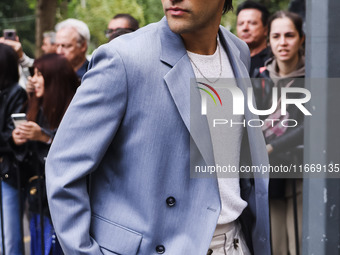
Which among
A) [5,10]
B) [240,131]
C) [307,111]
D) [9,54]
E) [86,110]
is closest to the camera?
[86,110]

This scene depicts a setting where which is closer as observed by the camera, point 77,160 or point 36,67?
point 77,160

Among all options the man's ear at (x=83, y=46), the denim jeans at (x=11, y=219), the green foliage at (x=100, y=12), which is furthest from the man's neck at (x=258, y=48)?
the green foliage at (x=100, y=12)

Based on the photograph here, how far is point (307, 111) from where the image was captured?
2.46m

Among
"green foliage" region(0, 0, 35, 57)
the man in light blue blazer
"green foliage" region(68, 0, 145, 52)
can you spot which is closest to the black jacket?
the man in light blue blazer

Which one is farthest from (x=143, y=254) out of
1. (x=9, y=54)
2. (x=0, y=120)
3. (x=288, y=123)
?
(x=9, y=54)

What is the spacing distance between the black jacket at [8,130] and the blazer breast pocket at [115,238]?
2.65 meters

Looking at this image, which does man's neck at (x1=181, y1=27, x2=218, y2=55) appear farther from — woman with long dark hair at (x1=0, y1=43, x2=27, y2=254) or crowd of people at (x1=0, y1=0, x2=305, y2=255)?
woman with long dark hair at (x1=0, y1=43, x2=27, y2=254)

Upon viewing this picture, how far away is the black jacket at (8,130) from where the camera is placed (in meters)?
4.62

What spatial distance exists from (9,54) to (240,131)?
324cm

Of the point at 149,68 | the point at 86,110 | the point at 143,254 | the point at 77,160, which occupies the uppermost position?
the point at 149,68

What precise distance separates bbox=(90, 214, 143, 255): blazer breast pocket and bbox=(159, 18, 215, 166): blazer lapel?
1.15 ft

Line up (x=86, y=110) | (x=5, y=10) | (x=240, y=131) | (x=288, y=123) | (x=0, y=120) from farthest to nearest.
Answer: (x=5, y=10), (x=0, y=120), (x=288, y=123), (x=240, y=131), (x=86, y=110)

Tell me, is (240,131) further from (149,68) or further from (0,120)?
(0,120)

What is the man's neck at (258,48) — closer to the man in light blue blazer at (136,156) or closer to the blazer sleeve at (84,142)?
the man in light blue blazer at (136,156)
